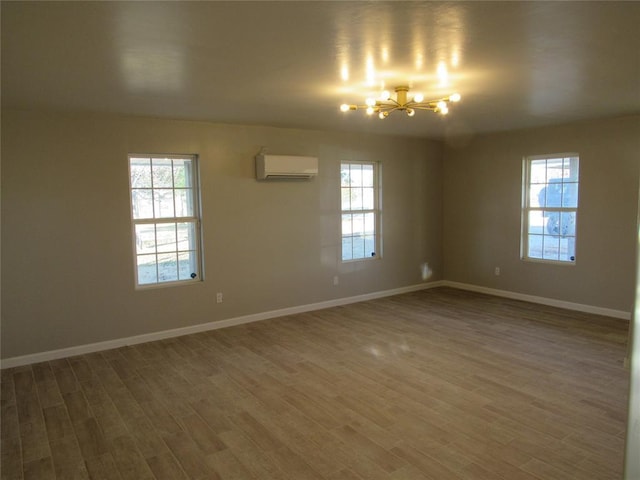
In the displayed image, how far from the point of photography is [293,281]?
5.95 m

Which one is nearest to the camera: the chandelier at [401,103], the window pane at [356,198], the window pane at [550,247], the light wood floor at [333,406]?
the light wood floor at [333,406]

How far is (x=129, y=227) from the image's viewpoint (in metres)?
4.73

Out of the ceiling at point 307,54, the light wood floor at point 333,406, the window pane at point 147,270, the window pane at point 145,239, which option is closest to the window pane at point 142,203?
the window pane at point 145,239

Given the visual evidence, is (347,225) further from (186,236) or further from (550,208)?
(550,208)

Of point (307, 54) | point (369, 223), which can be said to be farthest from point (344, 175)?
point (307, 54)

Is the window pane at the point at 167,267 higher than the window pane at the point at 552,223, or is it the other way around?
the window pane at the point at 552,223

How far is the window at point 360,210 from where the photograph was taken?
6.47 meters

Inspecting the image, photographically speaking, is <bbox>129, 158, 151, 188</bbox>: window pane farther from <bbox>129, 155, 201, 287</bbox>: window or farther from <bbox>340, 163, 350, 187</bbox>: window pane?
<bbox>340, 163, 350, 187</bbox>: window pane

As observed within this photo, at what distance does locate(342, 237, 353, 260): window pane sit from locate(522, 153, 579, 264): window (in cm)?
253

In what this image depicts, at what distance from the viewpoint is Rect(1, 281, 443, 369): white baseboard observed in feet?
14.1

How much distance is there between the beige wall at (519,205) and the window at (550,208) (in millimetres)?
120

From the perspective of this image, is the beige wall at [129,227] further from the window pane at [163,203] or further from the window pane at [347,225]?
the window pane at [163,203]

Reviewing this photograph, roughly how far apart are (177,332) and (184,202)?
1.51 meters

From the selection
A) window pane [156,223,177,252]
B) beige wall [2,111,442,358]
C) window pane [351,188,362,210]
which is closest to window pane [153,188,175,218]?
window pane [156,223,177,252]
